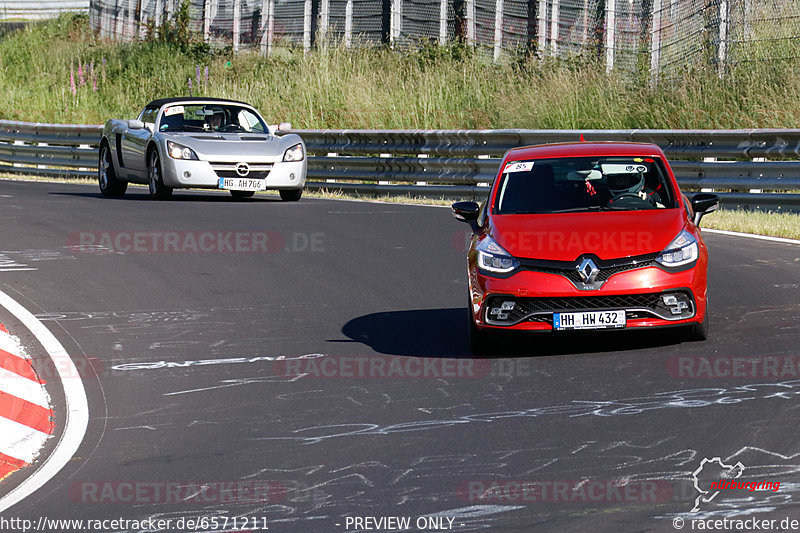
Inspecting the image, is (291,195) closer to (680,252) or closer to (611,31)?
(611,31)

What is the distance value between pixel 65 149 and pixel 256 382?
21960 mm

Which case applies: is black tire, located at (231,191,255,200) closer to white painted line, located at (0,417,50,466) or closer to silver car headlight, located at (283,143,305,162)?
silver car headlight, located at (283,143,305,162)

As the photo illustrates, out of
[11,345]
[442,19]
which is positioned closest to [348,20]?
[442,19]

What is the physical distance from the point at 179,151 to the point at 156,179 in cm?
87

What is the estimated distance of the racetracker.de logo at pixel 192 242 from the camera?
14.5 meters

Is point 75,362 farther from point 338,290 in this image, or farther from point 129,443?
point 338,290

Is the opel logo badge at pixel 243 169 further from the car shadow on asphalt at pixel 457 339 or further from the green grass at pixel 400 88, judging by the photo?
the car shadow on asphalt at pixel 457 339

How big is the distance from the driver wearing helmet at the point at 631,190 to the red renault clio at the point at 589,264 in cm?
1

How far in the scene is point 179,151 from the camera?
1955 centimetres

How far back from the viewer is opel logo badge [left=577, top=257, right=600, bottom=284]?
28.4 feet

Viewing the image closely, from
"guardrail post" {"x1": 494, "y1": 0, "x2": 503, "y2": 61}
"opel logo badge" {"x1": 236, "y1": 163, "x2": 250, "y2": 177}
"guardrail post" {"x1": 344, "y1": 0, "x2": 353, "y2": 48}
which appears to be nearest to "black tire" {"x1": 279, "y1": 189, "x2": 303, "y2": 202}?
"opel logo badge" {"x1": 236, "y1": 163, "x2": 250, "y2": 177}

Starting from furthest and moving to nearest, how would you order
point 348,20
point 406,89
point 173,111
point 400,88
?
1. point 348,20
2. point 400,88
3. point 406,89
4. point 173,111

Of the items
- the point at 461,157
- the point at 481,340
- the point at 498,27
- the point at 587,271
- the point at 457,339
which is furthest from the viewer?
the point at 498,27

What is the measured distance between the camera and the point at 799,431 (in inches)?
257
